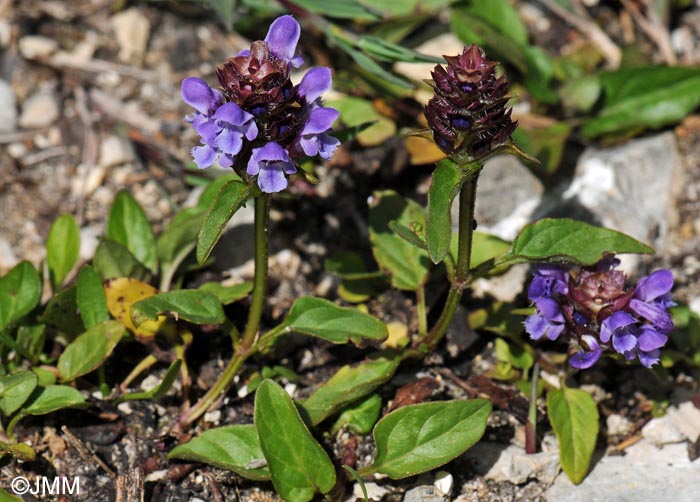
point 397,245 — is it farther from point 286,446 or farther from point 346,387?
point 286,446

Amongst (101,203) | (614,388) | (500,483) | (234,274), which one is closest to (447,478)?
(500,483)

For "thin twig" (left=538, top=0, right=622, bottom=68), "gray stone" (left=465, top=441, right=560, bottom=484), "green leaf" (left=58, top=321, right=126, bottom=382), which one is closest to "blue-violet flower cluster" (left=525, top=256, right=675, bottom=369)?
"gray stone" (left=465, top=441, right=560, bottom=484)

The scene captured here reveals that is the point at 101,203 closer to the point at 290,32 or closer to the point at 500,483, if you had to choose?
the point at 290,32

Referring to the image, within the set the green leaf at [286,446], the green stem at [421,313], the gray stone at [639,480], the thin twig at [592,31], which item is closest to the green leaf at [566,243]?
the green stem at [421,313]

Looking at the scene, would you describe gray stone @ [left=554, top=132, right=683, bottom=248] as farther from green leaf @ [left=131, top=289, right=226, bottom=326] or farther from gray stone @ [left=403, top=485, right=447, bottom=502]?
green leaf @ [left=131, top=289, right=226, bottom=326]
